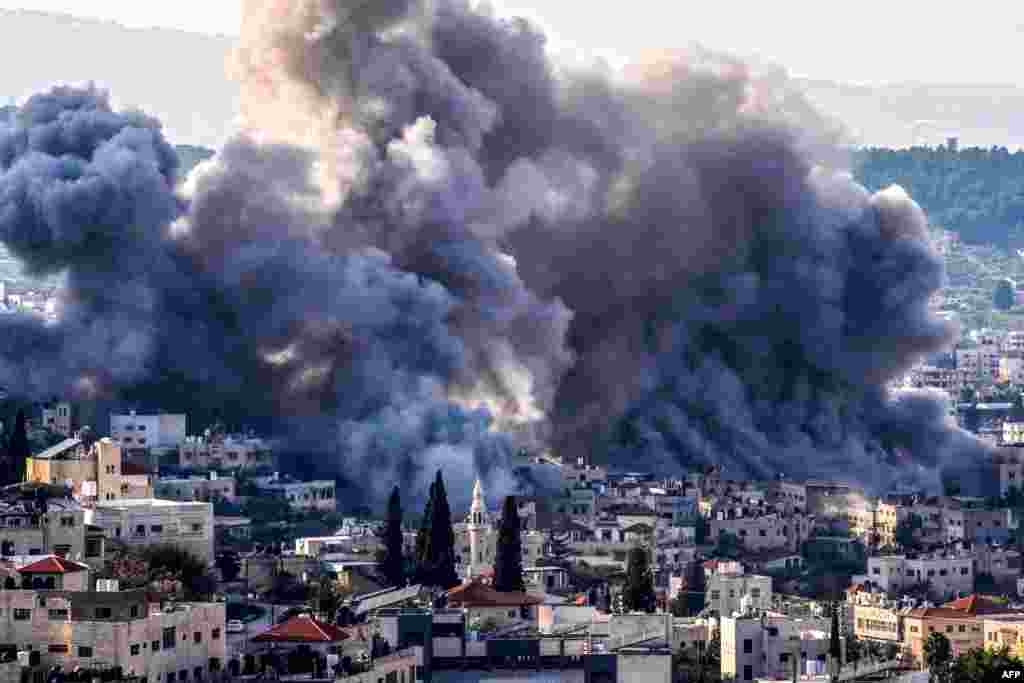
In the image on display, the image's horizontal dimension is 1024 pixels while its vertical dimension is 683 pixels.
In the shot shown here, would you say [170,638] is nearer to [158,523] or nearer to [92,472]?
[158,523]

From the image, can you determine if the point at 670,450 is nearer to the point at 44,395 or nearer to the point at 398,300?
the point at 398,300

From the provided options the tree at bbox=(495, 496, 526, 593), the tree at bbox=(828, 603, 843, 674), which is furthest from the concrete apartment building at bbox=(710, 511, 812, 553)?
the tree at bbox=(828, 603, 843, 674)

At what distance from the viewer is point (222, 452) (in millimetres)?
91625

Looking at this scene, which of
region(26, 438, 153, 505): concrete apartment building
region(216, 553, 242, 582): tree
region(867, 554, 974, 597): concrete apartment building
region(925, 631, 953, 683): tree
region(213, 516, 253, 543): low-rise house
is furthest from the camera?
region(867, 554, 974, 597): concrete apartment building

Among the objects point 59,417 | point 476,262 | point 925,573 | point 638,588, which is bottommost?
point 638,588

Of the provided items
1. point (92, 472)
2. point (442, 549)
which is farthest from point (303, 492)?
point (442, 549)

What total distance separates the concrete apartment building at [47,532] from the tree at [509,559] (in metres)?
7.43

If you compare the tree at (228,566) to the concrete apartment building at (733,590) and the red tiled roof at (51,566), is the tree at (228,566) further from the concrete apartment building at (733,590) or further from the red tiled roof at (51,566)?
the red tiled roof at (51,566)

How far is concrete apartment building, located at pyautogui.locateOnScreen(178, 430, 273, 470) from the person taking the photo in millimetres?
90688

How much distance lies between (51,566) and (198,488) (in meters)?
31.2

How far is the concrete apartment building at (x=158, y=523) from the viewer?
6969cm

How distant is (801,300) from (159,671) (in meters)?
60.8

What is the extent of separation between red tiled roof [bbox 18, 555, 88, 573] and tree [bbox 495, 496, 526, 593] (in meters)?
14.9

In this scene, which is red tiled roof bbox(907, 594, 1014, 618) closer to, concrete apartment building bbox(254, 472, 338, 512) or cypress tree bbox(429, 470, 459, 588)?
cypress tree bbox(429, 470, 459, 588)
